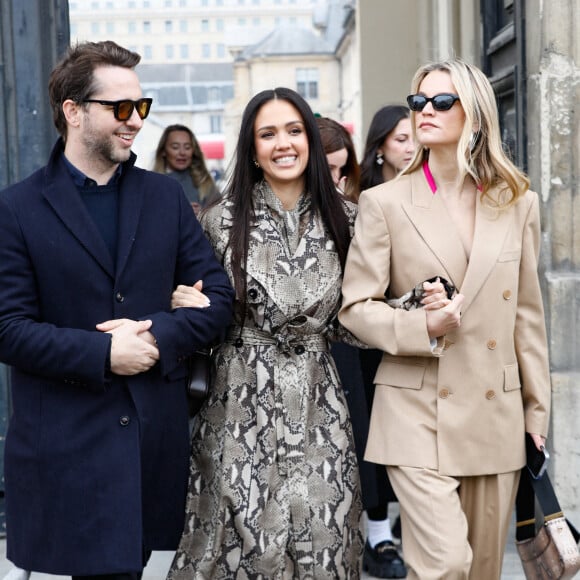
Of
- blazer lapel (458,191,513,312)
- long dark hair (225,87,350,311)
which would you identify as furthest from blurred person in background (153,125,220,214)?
blazer lapel (458,191,513,312)

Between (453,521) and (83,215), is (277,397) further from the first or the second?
(83,215)

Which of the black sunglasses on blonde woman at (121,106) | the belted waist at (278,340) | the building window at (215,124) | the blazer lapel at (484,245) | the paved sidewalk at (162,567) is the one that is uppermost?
the building window at (215,124)

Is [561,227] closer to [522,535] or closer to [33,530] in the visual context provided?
[522,535]

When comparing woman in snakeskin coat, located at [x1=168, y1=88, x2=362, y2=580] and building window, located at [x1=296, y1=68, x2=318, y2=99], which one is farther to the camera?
building window, located at [x1=296, y1=68, x2=318, y2=99]

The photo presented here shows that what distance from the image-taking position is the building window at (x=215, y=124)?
115169mm

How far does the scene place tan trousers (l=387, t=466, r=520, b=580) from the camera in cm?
372

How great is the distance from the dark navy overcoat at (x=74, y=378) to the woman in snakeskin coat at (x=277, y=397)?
35 centimetres

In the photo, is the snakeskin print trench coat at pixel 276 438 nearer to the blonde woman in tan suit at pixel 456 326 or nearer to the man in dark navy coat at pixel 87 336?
the blonde woman in tan suit at pixel 456 326

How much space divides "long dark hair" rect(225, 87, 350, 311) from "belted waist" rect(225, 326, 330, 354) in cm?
30

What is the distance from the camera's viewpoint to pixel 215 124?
115 metres

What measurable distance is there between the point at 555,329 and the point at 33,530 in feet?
8.70

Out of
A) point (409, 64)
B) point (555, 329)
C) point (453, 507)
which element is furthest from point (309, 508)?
point (409, 64)

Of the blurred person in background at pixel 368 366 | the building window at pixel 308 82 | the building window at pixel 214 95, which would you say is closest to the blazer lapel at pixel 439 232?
the blurred person in background at pixel 368 366

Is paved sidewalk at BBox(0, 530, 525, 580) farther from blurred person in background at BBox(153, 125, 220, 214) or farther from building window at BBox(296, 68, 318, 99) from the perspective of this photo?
building window at BBox(296, 68, 318, 99)
